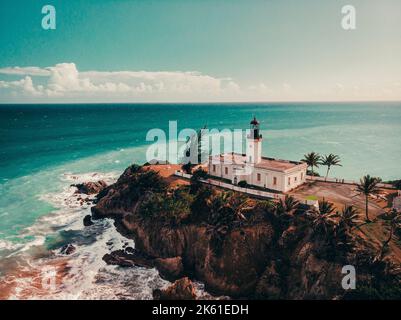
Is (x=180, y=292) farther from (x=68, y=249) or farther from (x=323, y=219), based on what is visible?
(x=68, y=249)

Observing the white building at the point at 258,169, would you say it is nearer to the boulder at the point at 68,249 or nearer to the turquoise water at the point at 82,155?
the boulder at the point at 68,249

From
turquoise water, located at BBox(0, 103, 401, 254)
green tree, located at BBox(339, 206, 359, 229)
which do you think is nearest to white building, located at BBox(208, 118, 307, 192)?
green tree, located at BBox(339, 206, 359, 229)

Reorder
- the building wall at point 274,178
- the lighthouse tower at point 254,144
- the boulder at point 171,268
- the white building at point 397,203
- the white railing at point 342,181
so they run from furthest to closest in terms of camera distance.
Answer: the lighthouse tower at point 254,144
the white railing at point 342,181
the building wall at point 274,178
the white building at point 397,203
the boulder at point 171,268

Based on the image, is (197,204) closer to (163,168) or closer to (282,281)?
(282,281)

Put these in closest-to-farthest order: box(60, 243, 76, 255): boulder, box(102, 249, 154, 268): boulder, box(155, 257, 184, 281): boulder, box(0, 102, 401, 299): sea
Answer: box(0, 102, 401, 299): sea < box(155, 257, 184, 281): boulder < box(102, 249, 154, 268): boulder < box(60, 243, 76, 255): boulder

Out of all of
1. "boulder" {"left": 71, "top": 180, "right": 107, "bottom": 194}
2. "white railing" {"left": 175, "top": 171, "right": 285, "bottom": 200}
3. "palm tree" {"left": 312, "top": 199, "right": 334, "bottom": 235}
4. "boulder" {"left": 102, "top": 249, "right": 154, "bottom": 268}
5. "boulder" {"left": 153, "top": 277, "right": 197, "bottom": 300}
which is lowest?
"boulder" {"left": 102, "top": 249, "right": 154, "bottom": 268}

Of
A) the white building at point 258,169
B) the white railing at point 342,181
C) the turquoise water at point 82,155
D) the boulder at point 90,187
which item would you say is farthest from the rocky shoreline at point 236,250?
the boulder at point 90,187

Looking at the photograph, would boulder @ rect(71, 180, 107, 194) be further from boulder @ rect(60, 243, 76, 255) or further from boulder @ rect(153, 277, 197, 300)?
boulder @ rect(153, 277, 197, 300)
